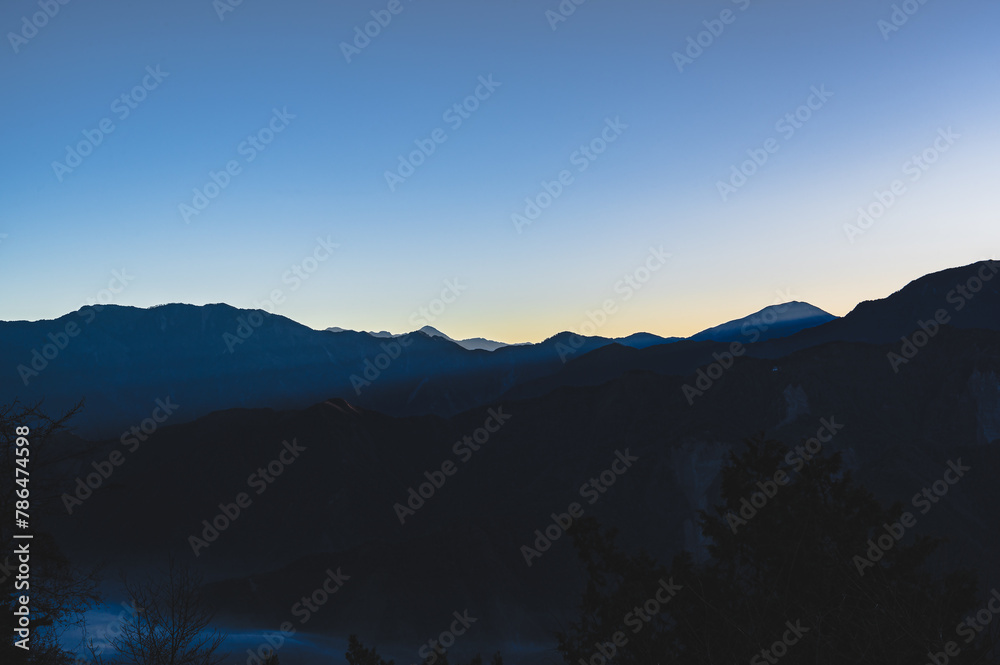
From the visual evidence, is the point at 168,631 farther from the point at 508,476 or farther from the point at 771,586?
the point at 508,476

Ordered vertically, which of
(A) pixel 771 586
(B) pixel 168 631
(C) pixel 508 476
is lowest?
(A) pixel 771 586

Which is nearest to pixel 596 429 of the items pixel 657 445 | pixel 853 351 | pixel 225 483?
pixel 657 445

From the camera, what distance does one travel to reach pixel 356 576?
8844 cm

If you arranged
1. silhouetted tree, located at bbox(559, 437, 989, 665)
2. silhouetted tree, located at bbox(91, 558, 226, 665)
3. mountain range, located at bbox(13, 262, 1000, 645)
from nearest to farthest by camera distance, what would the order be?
silhouetted tree, located at bbox(559, 437, 989, 665) → silhouetted tree, located at bbox(91, 558, 226, 665) → mountain range, located at bbox(13, 262, 1000, 645)

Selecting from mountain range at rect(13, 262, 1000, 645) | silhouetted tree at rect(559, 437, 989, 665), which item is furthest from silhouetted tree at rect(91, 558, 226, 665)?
mountain range at rect(13, 262, 1000, 645)

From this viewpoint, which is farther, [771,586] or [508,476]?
[508,476]

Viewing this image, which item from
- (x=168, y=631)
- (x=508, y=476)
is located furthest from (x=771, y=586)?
(x=508, y=476)

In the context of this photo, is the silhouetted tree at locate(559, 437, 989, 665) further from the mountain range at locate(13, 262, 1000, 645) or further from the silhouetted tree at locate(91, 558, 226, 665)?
the mountain range at locate(13, 262, 1000, 645)

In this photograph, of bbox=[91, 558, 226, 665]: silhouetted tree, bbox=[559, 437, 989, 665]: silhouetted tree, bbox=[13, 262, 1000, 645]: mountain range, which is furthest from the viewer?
bbox=[13, 262, 1000, 645]: mountain range

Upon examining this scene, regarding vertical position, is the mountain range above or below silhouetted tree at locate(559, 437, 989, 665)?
above

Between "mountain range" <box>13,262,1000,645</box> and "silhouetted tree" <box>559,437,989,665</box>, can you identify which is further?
"mountain range" <box>13,262,1000,645</box>

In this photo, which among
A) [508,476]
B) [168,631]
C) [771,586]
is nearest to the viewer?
[771,586]

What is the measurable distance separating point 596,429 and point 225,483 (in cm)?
6763

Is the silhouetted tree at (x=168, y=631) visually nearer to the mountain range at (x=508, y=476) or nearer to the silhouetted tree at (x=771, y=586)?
the silhouetted tree at (x=771, y=586)
